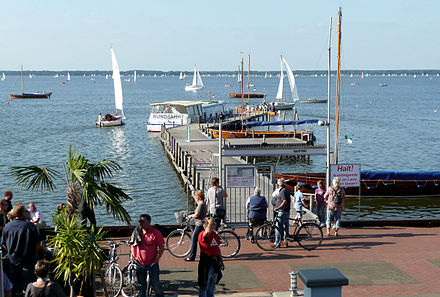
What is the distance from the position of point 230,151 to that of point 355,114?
8507cm

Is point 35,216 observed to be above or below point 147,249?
below

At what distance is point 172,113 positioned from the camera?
63938 millimetres

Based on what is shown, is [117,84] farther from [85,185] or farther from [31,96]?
[31,96]

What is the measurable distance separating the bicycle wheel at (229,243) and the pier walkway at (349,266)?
0.21 metres

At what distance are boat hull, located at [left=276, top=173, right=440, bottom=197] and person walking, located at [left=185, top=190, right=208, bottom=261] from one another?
17.2 m

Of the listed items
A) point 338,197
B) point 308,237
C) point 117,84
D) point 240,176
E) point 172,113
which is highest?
point 117,84

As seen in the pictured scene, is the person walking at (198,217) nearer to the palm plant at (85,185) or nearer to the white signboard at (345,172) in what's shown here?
the palm plant at (85,185)

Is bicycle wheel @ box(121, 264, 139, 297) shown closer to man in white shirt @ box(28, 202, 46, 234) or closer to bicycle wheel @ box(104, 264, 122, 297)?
bicycle wheel @ box(104, 264, 122, 297)

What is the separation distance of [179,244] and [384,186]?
19053mm

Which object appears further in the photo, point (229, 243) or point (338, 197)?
point (338, 197)

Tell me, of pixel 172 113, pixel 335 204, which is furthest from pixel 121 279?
pixel 172 113

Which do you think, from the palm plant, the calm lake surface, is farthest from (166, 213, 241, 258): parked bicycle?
the calm lake surface

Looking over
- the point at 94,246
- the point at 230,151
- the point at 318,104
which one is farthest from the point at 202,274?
the point at 318,104

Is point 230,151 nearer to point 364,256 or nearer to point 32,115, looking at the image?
point 364,256
